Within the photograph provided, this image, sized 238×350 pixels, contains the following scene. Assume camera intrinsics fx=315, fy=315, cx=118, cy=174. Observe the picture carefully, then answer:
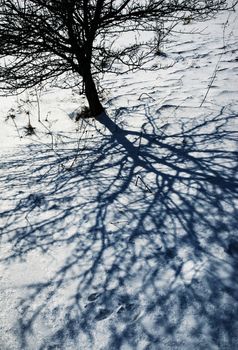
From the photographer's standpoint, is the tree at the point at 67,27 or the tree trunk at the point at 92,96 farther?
the tree trunk at the point at 92,96

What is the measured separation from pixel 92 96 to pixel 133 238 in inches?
117

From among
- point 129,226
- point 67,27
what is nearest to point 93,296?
point 129,226

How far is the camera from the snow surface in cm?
201

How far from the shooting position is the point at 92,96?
4934mm

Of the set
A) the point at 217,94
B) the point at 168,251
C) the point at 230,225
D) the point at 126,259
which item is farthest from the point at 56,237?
the point at 217,94

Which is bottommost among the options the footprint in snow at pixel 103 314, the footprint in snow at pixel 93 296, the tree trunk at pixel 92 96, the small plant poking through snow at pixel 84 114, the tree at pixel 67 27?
the footprint in snow at pixel 103 314

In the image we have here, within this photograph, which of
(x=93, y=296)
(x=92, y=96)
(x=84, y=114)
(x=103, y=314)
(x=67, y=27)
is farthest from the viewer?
(x=84, y=114)

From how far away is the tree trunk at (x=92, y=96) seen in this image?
15.8 ft

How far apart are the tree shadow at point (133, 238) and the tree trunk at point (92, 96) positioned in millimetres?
1045

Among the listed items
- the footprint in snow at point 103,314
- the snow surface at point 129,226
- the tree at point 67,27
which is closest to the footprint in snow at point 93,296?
the snow surface at point 129,226

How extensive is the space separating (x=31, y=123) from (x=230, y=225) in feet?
13.1

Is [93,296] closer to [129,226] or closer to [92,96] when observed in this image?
[129,226]

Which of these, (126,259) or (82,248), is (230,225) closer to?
(126,259)

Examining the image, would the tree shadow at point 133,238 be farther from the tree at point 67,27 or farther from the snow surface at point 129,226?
the tree at point 67,27
